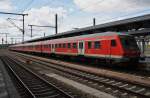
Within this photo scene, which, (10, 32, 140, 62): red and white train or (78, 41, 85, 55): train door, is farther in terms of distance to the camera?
(78, 41, 85, 55): train door

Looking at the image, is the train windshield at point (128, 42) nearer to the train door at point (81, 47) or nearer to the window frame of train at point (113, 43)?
the window frame of train at point (113, 43)

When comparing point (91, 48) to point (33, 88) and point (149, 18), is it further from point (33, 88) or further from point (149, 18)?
point (33, 88)

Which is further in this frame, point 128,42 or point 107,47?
point 107,47

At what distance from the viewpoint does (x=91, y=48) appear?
21109 mm

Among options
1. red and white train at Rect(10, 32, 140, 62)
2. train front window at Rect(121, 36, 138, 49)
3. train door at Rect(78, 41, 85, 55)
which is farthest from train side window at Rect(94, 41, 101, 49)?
train front window at Rect(121, 36, 138, 49)

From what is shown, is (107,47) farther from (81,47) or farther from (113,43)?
(81,47)

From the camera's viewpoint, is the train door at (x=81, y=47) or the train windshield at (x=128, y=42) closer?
the train windshield at (x=128, y=42)

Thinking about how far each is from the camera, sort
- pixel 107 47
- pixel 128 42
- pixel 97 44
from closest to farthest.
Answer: pixel 128 42
pixel 107 47
pixel 97 44

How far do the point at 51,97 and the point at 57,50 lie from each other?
2182cm

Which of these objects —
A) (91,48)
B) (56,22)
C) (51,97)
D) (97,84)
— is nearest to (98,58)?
(91,48)

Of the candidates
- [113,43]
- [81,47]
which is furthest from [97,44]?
[81,47]

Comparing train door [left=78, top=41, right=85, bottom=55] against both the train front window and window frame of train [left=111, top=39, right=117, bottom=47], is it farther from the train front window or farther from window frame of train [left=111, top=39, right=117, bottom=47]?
the train front window

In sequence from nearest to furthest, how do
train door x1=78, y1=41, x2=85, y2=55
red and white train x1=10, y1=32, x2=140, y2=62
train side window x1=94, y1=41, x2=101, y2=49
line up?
red and white train x1=10, y1=32, x2=140, y2=62, train side window x1=94, y1=41, x2=101, y2=49, train door x1=78, y1=41, x2=85, y2=55

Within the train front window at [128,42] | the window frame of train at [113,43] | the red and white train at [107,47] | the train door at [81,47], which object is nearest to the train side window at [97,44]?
the red and white train at [107,47]
